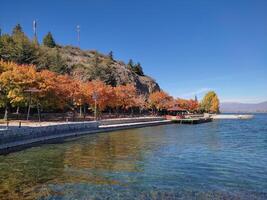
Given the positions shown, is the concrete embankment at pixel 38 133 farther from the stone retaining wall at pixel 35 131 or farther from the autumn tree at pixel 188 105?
the autumn tree at pixel 188 105

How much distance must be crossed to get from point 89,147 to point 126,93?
183 ft

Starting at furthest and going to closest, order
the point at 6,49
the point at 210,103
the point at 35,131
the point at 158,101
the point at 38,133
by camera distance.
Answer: the point at 210,103, the point at 158,101, the point at 6,49, the point at 38,133, the point at 35,131

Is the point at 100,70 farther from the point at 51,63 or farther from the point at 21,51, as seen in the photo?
the point at 21,51

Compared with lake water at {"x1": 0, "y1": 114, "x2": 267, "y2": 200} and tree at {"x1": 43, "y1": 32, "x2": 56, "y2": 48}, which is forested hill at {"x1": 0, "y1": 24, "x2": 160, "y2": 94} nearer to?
tree at {"x1": 43, "y1": 32, "x2": 56, "y2": 48}

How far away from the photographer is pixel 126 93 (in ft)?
278

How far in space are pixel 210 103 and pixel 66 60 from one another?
3286 inches

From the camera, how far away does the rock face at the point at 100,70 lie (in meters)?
107

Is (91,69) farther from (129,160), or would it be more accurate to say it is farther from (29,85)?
(129,160)

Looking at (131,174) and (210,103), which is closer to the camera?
(131,174)

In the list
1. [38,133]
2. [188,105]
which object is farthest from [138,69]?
[38,133]

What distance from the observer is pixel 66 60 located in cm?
12006

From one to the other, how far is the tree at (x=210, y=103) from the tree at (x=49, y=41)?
8143 centimetres

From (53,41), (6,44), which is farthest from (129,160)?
(53,41)

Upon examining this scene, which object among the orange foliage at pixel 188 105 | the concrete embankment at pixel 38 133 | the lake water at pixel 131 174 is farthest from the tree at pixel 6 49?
the lake water at pixel 131 174
